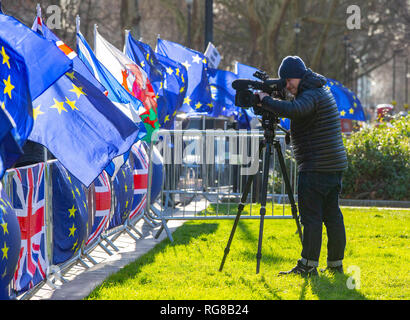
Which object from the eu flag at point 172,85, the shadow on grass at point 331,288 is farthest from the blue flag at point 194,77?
the shadow on grass at point 331,288

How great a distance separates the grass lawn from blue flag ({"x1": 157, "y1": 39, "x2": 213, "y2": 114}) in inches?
165

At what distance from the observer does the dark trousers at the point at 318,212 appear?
695 cm

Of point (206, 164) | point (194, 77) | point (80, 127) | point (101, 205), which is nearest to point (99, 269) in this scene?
point (101, 205)

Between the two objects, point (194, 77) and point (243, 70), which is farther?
point (243, 70)

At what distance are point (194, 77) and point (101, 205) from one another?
280 inches

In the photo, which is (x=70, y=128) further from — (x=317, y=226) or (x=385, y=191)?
(x=385, y=191)

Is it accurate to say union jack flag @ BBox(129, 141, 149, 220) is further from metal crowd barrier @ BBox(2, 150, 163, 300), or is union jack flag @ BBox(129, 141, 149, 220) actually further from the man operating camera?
the man operating camera

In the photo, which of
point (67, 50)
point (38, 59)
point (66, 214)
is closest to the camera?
point (38, 59)

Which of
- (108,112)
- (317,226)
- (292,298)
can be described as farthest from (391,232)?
(108,112)

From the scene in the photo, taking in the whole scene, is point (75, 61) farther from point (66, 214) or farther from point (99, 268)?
point (99, 268)

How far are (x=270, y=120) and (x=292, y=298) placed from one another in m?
1.82

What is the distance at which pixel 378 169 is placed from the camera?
1474 centimetres

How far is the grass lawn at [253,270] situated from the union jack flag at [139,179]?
0.60 metres
